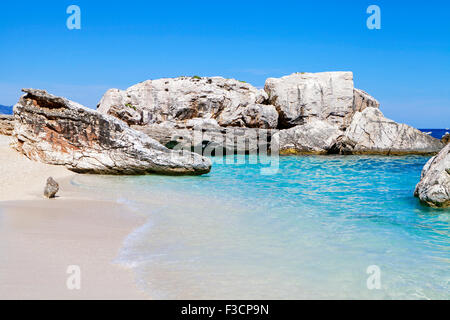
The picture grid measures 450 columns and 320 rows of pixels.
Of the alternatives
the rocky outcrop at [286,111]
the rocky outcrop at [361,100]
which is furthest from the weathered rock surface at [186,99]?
the rocky outcrop at [361,100]

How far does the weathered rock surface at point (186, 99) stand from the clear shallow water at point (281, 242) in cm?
2021

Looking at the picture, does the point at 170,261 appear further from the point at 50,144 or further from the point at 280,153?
the point at 280,153

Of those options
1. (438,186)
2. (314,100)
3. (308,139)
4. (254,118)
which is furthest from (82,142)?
(314,100)

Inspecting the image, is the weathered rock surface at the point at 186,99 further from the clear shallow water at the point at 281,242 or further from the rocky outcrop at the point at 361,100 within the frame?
the clear shallow water at the point at 281,242

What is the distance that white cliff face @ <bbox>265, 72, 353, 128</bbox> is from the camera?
31.9 m

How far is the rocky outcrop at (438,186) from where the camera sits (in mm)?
9133

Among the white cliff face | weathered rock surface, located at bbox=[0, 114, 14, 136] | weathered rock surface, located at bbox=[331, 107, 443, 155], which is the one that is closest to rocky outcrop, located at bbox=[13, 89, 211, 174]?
weathered rock surface, located at bbox=[0, 114, 14, 136]

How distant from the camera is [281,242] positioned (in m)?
6.28

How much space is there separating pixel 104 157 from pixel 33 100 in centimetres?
348

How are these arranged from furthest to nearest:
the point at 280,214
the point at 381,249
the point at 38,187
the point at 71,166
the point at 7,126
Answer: the point at 7,126
the point at 71,166
the point at 38,187
the point at 280,214
the point at 381,249

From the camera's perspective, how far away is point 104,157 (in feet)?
44.1

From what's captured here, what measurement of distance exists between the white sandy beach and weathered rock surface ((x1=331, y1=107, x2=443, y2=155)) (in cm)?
2193
